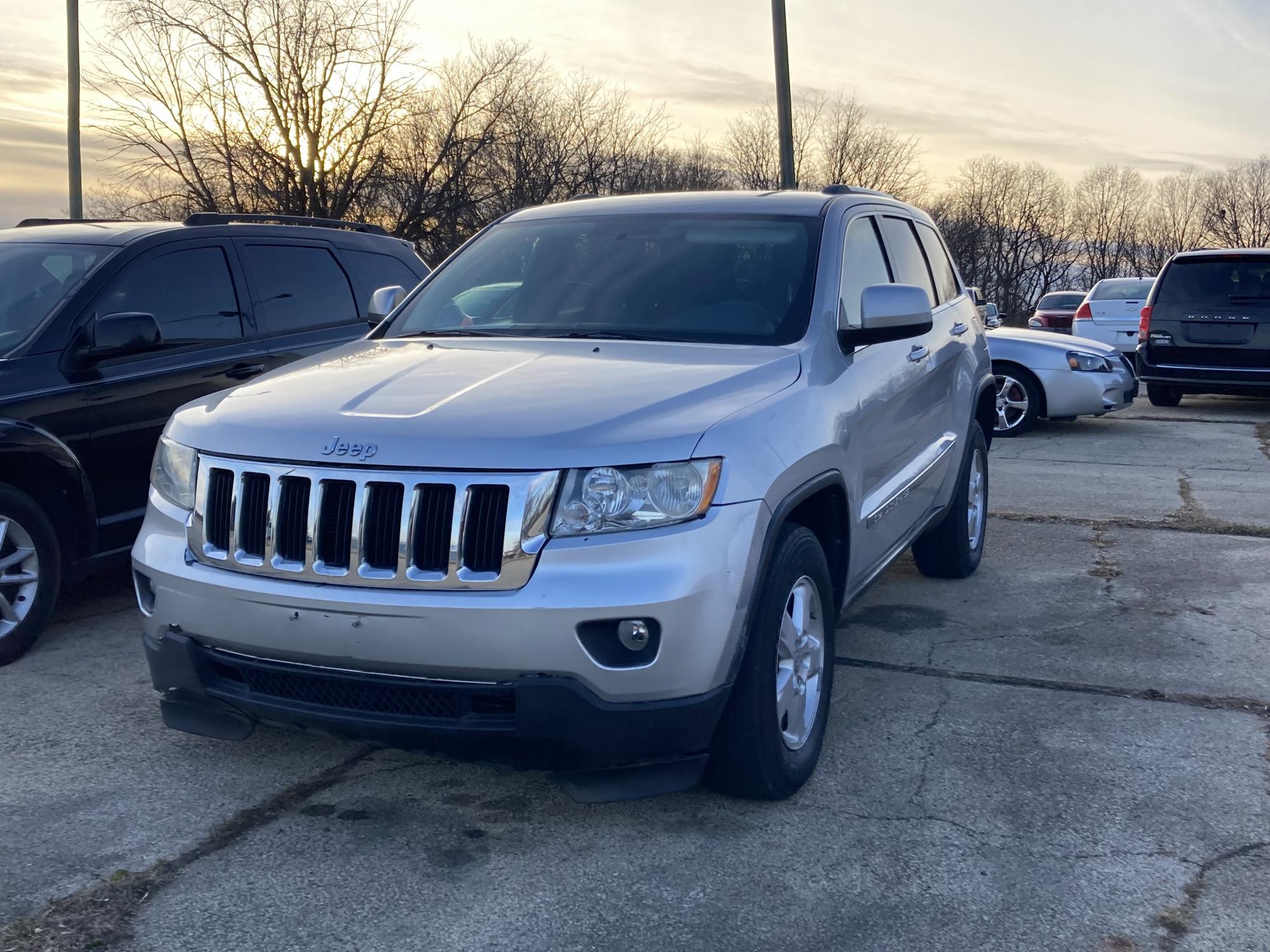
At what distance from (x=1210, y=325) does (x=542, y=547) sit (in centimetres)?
1288

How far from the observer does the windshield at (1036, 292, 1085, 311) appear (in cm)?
2580

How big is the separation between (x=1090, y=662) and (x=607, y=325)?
2377 mm

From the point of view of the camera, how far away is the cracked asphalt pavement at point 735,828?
2.88m

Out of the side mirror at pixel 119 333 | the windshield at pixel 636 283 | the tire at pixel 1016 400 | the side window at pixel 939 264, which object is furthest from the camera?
the tire at pixel 1016 400

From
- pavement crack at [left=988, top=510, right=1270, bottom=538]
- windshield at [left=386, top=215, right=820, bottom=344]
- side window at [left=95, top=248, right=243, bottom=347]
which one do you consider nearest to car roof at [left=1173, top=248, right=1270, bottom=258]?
pavement crack at [left=988, top=510, right=1270, bottom=538]

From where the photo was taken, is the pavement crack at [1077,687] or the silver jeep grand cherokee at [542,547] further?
the pavement crack at [1077,687]

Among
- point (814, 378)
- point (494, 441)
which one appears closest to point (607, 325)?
point (814, 378)

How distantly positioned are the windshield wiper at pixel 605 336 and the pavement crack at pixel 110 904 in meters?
1.77

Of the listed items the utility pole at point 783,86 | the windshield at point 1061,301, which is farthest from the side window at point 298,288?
the windshield at point 1061,301

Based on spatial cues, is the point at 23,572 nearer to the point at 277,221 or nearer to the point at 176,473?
the point at 176,473

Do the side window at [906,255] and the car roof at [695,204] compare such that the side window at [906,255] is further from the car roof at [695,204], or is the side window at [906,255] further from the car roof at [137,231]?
the car roof at [137,231]

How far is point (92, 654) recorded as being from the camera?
196 inches

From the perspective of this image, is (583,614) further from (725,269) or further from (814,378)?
(725,269)

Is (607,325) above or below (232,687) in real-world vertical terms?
above
